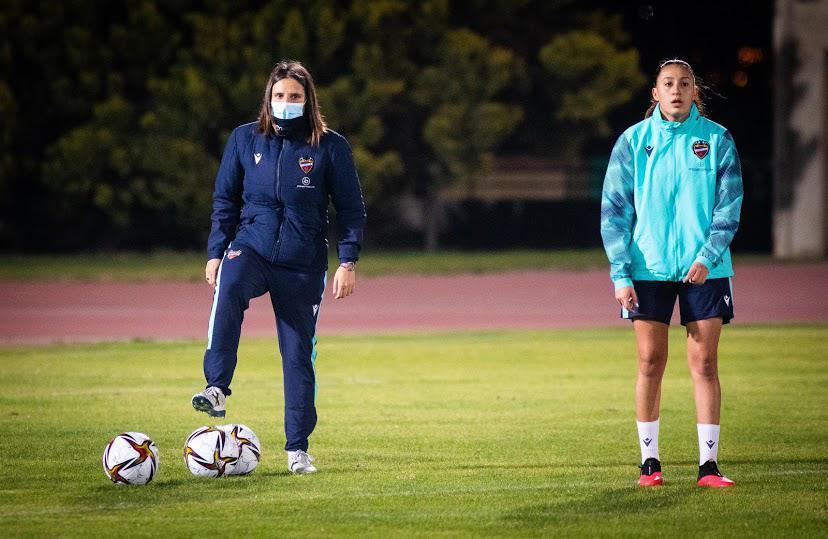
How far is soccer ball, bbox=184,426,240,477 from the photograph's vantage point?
291 inches

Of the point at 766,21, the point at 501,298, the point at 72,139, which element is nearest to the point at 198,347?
the point at 501,298

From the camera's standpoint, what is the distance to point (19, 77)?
34.6m

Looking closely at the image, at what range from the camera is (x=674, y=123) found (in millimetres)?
6973

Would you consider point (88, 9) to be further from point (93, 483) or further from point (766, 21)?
point (93, 483)

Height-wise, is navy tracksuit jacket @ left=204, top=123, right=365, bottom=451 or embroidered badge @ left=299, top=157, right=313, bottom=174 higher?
embroidered badge @ left=299, top=157, right=313, bottom=174

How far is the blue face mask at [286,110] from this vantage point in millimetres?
7277

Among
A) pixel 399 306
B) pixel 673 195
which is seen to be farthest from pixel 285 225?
pixel 399 306

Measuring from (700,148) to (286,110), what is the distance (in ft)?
7.01

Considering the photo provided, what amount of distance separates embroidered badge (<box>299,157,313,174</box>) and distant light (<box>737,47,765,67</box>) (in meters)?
39.9

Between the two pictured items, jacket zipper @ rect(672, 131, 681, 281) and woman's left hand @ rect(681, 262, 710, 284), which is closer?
woman's left hand @ rect(681, 262, 710, 284)

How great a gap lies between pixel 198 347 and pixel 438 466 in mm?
8076

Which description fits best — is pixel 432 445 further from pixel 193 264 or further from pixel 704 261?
pixel 193 264

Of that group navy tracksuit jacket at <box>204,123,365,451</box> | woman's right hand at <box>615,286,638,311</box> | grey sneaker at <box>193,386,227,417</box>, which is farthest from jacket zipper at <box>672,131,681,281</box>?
grey sneaker at <box>193,386,227,417</box>

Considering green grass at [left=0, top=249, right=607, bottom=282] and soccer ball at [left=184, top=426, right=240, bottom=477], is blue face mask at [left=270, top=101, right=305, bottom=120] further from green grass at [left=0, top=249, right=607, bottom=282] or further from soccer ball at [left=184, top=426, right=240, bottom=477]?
green grass at [left=0, top=249, right=607, bottom=282]
